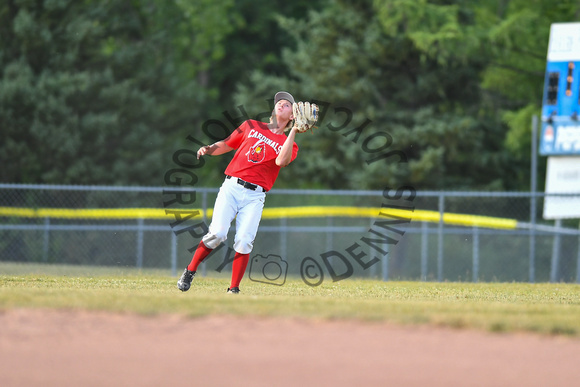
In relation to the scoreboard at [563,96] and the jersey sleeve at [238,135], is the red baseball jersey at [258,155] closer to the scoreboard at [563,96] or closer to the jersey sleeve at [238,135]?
the jersey sleeve at [238,135]

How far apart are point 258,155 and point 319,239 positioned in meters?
11.2

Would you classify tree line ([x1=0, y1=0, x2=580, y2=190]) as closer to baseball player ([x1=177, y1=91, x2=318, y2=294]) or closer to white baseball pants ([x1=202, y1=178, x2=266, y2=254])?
baseball player ([x1=177, y1=91, x2=318, y2=294])

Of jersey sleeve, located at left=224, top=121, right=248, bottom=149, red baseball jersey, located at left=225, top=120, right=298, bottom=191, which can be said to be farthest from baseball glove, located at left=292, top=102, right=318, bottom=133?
jersey sleeve, located at left=224, top=121, right=248, bottom=149

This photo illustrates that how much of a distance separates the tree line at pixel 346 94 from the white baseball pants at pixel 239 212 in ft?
41.6

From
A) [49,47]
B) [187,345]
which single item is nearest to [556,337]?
[187,345]

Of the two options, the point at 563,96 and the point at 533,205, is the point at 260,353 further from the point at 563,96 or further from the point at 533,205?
the point at 563,96

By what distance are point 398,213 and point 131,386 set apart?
1288 centimetres

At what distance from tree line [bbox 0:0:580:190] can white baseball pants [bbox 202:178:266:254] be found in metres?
12.7

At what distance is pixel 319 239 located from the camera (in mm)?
19656

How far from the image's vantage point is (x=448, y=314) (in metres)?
6.61

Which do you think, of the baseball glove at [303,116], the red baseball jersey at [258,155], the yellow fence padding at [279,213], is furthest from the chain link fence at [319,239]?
the baseball glove at [303,116]

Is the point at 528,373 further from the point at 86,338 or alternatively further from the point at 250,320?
the point at 86,338

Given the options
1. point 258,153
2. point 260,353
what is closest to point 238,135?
point 258,153

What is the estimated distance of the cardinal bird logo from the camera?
8617 millimetres
